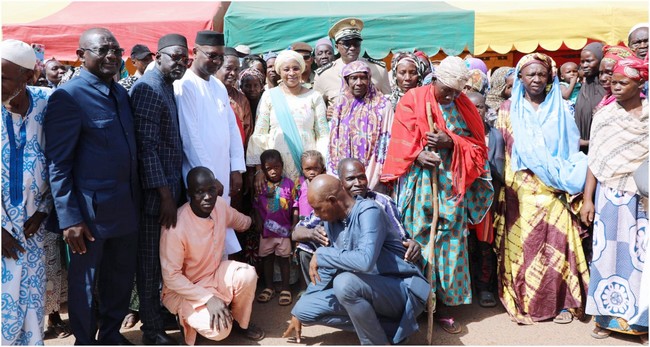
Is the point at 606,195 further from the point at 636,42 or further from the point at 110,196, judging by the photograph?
the point at 110,196

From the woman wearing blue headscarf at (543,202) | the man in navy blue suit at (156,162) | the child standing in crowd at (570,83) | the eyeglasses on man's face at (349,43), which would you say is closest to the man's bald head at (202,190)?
the man in navy blue suit at (156,162)

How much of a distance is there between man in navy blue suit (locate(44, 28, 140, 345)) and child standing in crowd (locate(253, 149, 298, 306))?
4.36 feet

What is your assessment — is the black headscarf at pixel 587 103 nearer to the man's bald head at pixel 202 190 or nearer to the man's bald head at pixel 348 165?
the man's bald head at pixel 348 165

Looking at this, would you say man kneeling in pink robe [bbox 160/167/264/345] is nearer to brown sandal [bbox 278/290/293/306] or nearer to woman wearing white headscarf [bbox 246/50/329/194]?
brown sandal [bbox 278/290/293/306]

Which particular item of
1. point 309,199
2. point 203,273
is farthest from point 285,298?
point 309,199

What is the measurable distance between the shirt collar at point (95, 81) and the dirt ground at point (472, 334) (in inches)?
71.0

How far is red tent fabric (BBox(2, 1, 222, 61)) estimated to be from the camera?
8.79 metres

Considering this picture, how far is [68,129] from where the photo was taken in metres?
3.28

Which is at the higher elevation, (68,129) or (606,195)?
(68,129)

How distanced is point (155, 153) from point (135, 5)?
689 centimetres

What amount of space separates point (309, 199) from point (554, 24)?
666cm

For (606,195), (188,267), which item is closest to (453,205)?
(606,195)

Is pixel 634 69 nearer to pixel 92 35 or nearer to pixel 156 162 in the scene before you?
pixel 156 162

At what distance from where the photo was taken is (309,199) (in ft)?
12.0
